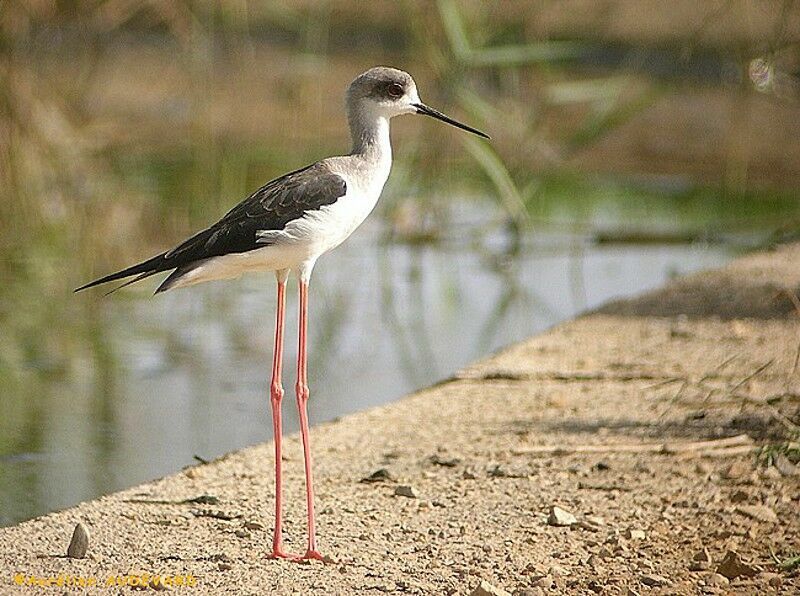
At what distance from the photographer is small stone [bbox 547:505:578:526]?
4609 millimetres

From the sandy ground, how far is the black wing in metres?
0.82

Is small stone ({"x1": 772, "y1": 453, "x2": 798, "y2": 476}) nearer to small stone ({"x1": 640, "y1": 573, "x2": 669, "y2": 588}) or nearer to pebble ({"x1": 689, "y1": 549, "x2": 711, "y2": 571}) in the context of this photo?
pebble ({"x1": 689, "y1": 549, "x2": 711, "y2": 571})

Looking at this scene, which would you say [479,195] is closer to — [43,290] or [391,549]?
[43,290]

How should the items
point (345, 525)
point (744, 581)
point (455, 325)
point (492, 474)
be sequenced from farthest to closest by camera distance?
1. point (455, 325)
2. point (492, 474)
3. point (345, 525)
4. point (744, 581)

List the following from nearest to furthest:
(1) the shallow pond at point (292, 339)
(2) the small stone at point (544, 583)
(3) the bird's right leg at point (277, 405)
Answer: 1. (2) the small stone at point (544, 583)
2. (3) the bird's right leg at point (277, 405)
3. (1) the shallow pond at point (292, 339)

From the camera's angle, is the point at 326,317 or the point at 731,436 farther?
the point at 326,317

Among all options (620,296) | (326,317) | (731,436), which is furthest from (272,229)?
(620,296)

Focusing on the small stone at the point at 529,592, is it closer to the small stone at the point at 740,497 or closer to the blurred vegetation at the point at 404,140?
the small stone at the point at 740,497

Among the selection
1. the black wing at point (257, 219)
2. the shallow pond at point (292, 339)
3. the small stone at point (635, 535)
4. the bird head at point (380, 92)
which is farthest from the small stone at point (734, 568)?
the shallow pond at point (292, 339)

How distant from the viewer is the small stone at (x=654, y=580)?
4070mm

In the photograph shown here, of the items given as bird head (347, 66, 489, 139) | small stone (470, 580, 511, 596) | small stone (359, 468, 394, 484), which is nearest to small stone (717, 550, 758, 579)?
small stone (470, 580, 511, 596)

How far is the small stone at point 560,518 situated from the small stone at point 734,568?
572 millimetres

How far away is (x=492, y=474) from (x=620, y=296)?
12.4 ft

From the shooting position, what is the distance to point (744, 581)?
4098 mm
